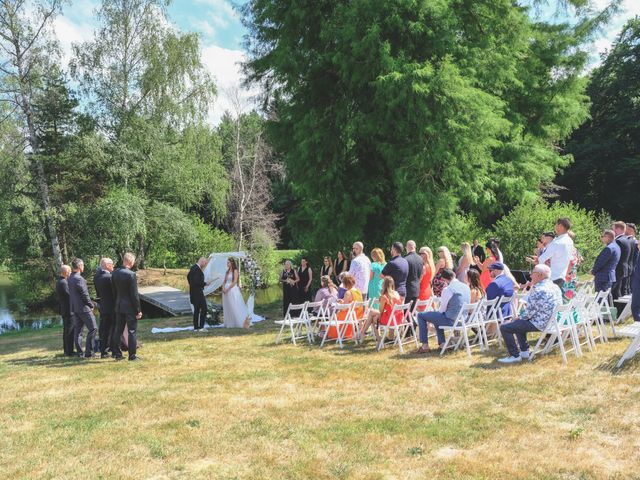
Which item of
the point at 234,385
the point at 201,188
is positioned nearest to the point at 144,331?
the point at 234,385

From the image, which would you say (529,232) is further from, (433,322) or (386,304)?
(433,322)

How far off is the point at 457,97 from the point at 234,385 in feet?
30.2

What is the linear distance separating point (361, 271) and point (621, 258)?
17.3 ft

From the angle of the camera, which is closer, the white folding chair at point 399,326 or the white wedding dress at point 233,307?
the white folding chair at point 399,326

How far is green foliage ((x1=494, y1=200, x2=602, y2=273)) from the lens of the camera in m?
19.7

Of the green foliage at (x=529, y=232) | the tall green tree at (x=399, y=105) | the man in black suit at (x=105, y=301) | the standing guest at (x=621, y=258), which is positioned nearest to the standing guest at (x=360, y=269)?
the tall green tree at (x=399, y=105)

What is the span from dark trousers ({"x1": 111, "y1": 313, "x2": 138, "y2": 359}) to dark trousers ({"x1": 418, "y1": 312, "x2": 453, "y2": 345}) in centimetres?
494

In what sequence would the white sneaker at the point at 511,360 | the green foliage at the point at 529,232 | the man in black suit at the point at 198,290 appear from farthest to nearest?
1. the green foliage at the point at 529,232
2. the man in black suit at the point at 198,290
3. the white sneaker at the point at 511,360

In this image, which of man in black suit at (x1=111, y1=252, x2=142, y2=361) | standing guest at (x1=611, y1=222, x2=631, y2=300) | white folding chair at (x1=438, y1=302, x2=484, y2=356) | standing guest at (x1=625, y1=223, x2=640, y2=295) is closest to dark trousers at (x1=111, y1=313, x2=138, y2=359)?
man in black suit at (x1=111, y1=252, x2=142, y2=361)

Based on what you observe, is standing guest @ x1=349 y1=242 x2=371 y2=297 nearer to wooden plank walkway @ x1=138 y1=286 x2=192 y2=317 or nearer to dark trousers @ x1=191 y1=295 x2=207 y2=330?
dark trousers @ x1=191 y1=295 x2=207 y2=330

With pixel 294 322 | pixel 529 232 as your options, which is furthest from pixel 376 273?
pixel 529 232

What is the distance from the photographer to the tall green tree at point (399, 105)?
45.8 feet

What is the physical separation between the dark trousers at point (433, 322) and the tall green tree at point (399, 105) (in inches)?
223

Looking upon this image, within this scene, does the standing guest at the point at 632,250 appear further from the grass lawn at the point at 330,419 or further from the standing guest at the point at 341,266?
the standing guest at the point at 341,266
